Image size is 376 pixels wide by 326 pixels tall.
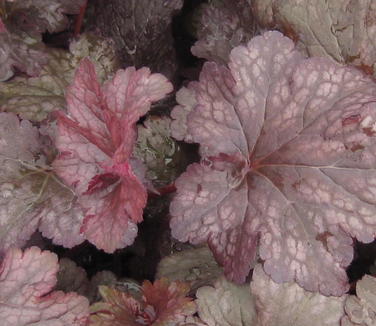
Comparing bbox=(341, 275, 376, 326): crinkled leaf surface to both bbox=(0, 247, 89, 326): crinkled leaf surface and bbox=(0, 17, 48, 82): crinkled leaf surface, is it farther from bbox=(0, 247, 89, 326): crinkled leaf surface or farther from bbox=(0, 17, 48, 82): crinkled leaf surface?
bbox=(0, 17, 48, 82): crinkled leaf surface

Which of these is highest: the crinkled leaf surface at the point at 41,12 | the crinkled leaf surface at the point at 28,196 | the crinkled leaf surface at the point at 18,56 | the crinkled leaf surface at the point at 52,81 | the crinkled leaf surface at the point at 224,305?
the crinkled leaf surface at the point at 41,12

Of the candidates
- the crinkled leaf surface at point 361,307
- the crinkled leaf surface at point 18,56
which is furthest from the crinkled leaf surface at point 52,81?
the crinkled leaf surface at point 361,307

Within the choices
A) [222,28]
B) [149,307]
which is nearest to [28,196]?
[149,307]

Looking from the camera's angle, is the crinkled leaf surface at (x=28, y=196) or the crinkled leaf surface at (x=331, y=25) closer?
the crinkled leaf surface at (x=28, y=196)

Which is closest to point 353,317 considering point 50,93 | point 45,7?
point 50,93

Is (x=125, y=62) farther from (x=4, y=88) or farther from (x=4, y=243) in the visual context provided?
(x=4, y=243)

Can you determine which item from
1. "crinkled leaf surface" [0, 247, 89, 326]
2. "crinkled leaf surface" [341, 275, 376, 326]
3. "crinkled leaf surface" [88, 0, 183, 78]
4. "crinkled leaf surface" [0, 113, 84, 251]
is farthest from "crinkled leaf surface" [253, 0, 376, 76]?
"crinkled leaf surface" [0, 247, 89, 326]

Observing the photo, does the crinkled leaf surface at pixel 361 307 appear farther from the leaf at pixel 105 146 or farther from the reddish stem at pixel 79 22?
the reddish stem at pixel 79 22

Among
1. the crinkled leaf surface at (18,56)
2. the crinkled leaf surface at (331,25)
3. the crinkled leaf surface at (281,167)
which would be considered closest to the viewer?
the crinkled leaf surface at (281,167)
